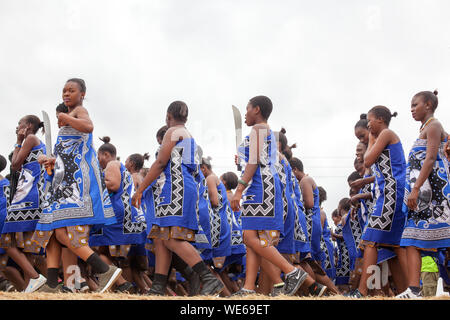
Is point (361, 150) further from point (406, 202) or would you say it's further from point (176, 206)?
point (176, 206)

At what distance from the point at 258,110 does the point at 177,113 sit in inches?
33.5

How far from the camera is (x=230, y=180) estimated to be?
30.5ft

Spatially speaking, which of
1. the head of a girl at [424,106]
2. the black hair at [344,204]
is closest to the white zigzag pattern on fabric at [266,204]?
the head of a girl at [424,106]

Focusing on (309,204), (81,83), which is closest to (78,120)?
(81,83)

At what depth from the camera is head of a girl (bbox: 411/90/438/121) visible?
5.66m

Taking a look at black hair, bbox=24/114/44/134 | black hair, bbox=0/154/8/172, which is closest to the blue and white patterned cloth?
black hair, bbox=24/114/44/134

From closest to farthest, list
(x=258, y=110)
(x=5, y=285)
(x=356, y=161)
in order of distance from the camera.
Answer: (x=258, y=110)
(x=5, y=285)
(x=356, y=161)

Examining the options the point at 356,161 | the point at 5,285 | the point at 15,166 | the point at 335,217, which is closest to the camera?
the point at 15,166

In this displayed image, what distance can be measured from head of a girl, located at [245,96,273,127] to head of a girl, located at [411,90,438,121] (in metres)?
1.47

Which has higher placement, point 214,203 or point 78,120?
point 78,120
